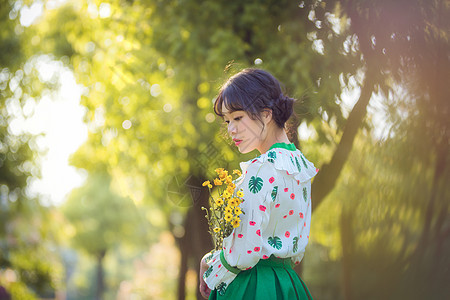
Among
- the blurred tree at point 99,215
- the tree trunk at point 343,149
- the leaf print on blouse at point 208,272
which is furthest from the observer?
the blurred tree at point 99,215

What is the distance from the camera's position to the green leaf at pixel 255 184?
5.27ft

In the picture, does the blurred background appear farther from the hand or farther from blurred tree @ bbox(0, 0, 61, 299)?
the hand

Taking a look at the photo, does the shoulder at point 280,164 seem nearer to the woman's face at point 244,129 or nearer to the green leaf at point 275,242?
the woman's face at point 244,129

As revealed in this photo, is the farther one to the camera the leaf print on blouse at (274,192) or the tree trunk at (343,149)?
the tree trunk at (343,149)

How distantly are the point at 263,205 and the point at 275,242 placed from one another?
0.17 metres

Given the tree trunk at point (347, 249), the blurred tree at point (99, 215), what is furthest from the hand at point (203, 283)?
the blurred tree at point (99, 215)

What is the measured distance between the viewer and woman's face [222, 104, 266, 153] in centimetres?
173

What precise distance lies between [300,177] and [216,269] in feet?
1.48

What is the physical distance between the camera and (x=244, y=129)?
1.73 meters

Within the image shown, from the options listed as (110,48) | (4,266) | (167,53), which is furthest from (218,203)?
(4,266)

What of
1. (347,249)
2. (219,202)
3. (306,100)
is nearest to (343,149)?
(306,100)

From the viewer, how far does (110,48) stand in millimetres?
5254

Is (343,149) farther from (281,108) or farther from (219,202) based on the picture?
(219,202)

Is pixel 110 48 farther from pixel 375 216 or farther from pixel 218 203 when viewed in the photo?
pixel 218 203
